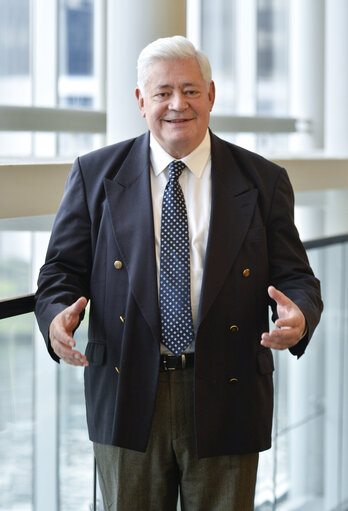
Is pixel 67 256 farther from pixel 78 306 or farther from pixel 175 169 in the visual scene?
pixel 175 169

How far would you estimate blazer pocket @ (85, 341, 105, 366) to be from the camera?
2289 mm

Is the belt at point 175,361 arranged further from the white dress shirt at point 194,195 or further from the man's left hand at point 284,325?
the man's left hand at point 284,325

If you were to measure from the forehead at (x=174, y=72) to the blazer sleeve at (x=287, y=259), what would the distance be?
1.23 feet

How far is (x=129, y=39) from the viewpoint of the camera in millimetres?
4012

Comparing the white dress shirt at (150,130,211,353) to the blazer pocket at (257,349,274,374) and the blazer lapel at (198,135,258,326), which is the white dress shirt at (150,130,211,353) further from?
the blazer pocket at (257,349,274,374)

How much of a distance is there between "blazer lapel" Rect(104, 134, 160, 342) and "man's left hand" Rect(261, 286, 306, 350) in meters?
0.30

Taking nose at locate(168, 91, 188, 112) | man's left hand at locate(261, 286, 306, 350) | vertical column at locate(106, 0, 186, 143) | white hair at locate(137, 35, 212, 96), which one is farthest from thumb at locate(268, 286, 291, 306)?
vertical column at locate(106, 0, 186, 143)

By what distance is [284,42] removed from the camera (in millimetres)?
10438

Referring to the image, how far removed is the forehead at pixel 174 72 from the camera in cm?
227

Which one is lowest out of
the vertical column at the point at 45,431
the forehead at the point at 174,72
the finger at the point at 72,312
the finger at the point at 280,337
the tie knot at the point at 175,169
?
the vertical column at the point at 45,431

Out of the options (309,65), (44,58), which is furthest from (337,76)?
(44,58)

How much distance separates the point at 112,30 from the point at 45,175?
0.78 metres

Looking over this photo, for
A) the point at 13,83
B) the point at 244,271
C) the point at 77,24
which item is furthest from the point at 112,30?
the point at 77,24

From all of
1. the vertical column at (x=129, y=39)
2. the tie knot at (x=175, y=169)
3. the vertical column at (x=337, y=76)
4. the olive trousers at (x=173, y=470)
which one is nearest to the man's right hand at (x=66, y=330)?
the olive trousers at (x=173, y=470)
